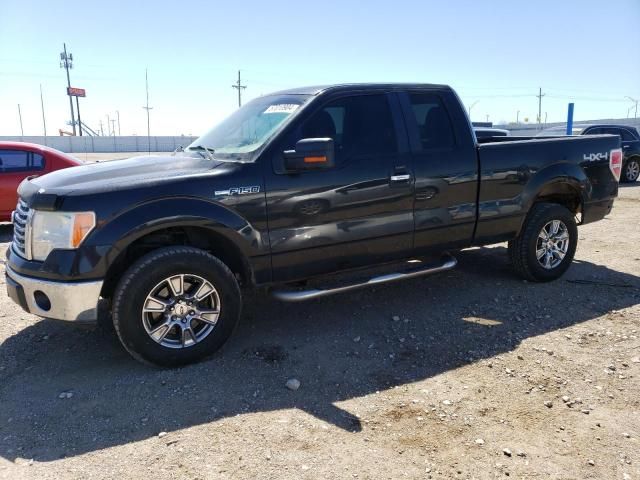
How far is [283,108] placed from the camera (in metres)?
4.23

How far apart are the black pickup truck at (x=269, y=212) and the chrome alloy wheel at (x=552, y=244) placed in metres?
0.17

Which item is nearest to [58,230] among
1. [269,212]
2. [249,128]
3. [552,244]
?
[269,212]

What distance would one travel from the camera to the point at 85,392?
3428mm

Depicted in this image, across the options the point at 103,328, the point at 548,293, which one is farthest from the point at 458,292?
the point at 103,328

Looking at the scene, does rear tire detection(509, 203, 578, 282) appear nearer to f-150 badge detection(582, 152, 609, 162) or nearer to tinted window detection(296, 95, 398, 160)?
f-150 badge detection(582, 152, 609, 162)

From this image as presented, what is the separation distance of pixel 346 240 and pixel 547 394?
1.79 meters

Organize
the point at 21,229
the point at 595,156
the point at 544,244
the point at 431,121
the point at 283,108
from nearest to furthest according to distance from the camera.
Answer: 1. the point at 21,229
2. the point at 283,108
3. the point at 431,121
4. the point at 544,244
5. the point at 595,156

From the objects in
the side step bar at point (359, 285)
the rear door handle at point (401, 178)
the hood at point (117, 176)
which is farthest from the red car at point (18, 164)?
the rear door handle at point (401, 178)

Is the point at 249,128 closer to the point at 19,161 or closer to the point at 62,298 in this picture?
the point at 62,298

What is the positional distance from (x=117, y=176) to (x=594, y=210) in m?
4.84

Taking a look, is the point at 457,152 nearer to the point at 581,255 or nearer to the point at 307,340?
the point at 307,340

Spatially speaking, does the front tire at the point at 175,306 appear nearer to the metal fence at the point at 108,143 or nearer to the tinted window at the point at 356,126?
the tinted window at the point at 356,126

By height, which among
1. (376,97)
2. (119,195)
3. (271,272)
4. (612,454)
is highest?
(376,97)

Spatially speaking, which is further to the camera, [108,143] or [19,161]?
[108,143]
